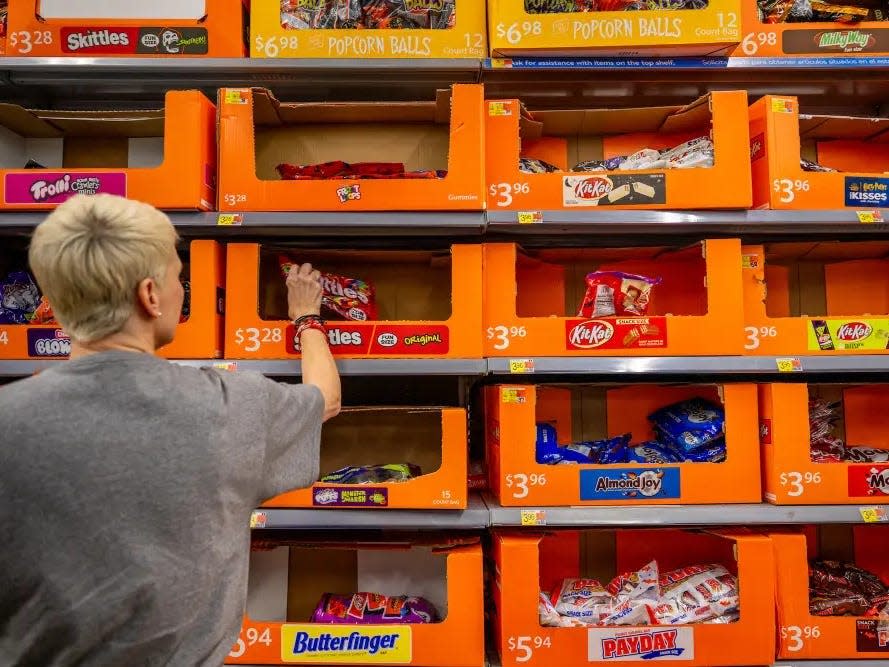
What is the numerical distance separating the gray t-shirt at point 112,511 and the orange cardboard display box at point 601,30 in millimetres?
1436

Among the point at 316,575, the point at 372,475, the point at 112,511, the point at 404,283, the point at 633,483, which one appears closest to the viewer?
the point at 112,511

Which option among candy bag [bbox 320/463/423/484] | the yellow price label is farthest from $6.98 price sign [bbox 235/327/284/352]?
the yellow price label

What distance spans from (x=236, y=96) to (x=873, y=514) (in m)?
2.23

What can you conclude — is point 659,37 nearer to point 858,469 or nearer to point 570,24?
point 570,24

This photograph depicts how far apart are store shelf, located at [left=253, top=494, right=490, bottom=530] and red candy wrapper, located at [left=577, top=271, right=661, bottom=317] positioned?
2.30ft

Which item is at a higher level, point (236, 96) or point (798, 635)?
point (236, 96)

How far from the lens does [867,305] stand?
7.91 ft

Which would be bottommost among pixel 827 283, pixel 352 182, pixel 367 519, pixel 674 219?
pixel 367 519

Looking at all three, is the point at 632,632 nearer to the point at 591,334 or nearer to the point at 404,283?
the point at 591,334

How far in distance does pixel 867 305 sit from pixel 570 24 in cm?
149

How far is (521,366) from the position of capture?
1943 mm

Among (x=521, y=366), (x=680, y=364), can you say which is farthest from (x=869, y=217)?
(x=521, y=366)

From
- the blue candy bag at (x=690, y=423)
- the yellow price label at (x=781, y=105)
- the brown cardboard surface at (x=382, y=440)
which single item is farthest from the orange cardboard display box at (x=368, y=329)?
the yellow price label at (x=781, y=105)

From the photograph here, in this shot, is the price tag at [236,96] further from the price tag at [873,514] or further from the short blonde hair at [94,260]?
the price tag at [873,514]
